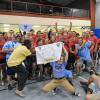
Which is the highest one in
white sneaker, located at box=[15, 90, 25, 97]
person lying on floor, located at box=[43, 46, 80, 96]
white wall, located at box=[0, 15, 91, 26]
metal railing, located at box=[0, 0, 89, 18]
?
metal railing, located at box=[0, 0, 89, 18]

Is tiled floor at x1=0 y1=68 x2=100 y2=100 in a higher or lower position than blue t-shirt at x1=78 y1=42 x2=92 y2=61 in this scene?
lower

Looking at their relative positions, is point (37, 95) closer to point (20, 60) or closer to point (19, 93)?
point (19, 93)

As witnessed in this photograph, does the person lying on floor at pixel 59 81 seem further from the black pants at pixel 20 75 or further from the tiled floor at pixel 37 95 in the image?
the black pants at pixel 20 75

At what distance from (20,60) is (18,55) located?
0.14m

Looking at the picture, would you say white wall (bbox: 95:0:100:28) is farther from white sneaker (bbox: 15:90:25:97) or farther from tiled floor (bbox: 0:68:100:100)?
white sneaker (bbox: 15:90:25:97)

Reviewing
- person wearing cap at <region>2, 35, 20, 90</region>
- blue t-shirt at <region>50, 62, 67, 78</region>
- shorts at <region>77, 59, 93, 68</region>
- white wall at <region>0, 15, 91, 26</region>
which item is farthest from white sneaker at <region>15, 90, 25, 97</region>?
white wall at <region>0, 15, 91, 26</region>

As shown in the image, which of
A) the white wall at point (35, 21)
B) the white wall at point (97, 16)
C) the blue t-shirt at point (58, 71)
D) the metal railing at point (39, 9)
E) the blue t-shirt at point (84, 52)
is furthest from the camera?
the white wall at point (97, 16)

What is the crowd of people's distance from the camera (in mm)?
4609

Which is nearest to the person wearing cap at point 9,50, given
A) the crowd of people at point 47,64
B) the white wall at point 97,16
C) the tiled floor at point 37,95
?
the crowd of people at point 47,64

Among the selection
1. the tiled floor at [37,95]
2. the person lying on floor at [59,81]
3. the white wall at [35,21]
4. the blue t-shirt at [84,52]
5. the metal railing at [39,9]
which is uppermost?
the metal railing at [39,9]

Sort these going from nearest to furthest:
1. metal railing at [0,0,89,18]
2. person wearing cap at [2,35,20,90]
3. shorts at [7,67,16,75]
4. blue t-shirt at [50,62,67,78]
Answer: blue t-shirt at [50,62,67,78] < shorts at [7,67,16,75] < person wearing cap at [2,35,20,90] < metal railing at [0,0,89,18]

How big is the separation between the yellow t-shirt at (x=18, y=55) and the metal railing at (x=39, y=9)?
347 inches

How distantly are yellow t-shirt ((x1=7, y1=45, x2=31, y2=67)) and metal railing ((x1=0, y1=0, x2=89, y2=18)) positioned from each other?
28.9 ft

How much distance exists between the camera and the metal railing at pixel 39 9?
13188 mm
